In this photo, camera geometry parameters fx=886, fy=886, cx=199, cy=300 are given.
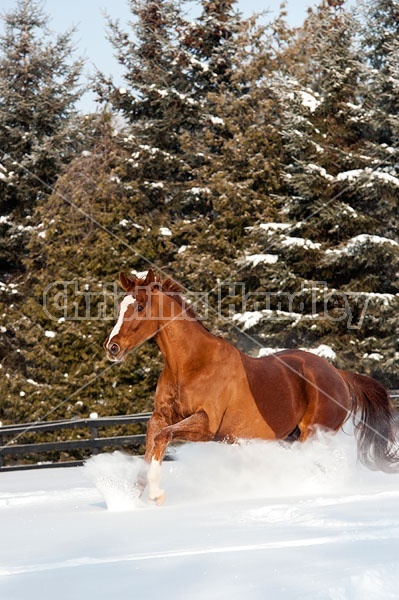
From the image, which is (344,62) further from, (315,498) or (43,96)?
(315,498)

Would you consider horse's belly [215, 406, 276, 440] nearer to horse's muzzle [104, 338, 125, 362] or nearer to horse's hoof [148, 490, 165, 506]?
horse's hoof [148, 490, 165, 506]

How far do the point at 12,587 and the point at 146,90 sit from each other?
1909 centimetres

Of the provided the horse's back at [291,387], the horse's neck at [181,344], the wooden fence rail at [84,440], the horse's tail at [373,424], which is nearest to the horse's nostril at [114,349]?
the horse's neck at [181,344]

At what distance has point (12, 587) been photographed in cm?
397

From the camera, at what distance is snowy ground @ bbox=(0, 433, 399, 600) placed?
12.3ft

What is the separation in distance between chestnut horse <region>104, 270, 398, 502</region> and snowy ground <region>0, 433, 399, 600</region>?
0.82 ft

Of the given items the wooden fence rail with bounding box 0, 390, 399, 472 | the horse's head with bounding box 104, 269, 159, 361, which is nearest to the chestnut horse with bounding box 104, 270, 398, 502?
the horse's head with bounding box 104, 269, 159, 361

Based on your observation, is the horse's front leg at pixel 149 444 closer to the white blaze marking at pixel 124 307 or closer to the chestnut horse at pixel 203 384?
the chestnut horse at pixel 203 384

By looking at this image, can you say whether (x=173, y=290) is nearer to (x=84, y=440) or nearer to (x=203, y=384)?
(x=203, y=384)

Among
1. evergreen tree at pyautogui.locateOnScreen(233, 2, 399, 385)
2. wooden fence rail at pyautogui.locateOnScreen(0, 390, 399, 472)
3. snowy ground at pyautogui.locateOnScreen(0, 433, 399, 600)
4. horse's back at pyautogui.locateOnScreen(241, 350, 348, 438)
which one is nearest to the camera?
snowy ground at pyautogui.locateOnScreen(0, 433, 399, 600)

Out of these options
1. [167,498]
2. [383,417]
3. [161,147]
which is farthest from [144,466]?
[161,147]

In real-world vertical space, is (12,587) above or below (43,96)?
below

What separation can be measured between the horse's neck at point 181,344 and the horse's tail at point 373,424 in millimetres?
2023

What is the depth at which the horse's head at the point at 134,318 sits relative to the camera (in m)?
6.86
